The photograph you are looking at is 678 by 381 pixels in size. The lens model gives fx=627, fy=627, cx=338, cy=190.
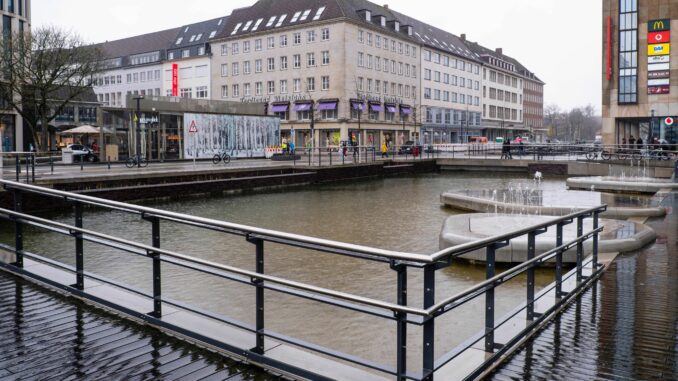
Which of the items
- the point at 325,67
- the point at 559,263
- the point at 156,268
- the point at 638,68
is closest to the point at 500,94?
the point at 325,67

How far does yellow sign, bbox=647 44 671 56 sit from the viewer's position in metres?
55.0

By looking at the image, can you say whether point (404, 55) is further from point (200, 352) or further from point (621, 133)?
point (200, 352)

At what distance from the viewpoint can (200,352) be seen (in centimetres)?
506

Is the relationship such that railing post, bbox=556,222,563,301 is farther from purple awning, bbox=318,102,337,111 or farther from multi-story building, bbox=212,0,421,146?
purple awning, bbox=318,102,337,111

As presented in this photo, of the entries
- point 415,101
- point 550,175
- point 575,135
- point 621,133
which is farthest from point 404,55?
point 575,135

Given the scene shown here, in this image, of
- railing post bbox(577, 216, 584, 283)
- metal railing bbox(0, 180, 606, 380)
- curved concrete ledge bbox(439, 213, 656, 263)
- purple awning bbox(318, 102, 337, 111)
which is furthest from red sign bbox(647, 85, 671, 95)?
metal railing bbox(0, 180, 606, 380)

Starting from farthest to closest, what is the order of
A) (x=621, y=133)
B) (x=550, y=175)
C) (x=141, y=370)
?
1. (x=621, y=133)
2. (x=550, y=175)
3. (x=141, y=370)

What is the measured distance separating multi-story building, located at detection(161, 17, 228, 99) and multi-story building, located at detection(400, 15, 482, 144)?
2748 cm

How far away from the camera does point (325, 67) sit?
7088 centimetres

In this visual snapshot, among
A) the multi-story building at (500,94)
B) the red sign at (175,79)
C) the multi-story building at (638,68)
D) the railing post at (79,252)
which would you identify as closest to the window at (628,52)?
the multi-story building at (638,68)

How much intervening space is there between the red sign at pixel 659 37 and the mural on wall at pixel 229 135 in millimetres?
34145

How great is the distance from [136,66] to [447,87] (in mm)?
48331

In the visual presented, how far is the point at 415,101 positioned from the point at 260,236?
265 feet

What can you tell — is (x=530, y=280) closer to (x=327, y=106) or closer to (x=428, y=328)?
(x=428, y=328)
